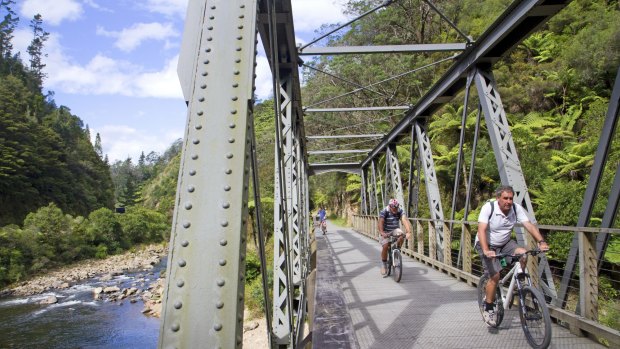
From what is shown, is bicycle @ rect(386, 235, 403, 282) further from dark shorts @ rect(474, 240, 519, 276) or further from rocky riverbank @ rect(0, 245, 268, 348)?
rocky riverbank @ rect(0, 245, 268, 348)

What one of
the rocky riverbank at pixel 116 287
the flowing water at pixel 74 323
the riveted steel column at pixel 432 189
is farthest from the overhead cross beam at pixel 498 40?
the flowing water at pixel 74 323

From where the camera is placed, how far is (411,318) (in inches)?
196

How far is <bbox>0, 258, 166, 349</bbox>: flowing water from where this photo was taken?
61.8ft

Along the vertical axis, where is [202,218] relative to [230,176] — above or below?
below

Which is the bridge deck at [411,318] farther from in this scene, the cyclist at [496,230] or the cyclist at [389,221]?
the cyclist at [389,221]

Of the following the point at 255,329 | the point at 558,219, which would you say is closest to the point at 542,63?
the point at 558,219

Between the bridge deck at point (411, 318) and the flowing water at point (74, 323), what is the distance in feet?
50.7

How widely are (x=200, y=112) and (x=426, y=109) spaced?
9202mm

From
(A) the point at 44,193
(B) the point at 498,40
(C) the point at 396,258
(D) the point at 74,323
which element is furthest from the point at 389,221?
(A) the point at 44,193

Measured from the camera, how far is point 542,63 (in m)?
22.5

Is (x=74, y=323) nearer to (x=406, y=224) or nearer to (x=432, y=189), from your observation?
(x=432, y=189)

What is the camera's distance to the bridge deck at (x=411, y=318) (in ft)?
8.80

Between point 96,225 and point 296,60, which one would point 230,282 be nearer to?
point 296,60

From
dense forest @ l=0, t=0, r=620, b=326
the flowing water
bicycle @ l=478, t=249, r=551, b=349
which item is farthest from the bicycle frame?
the flowing water
